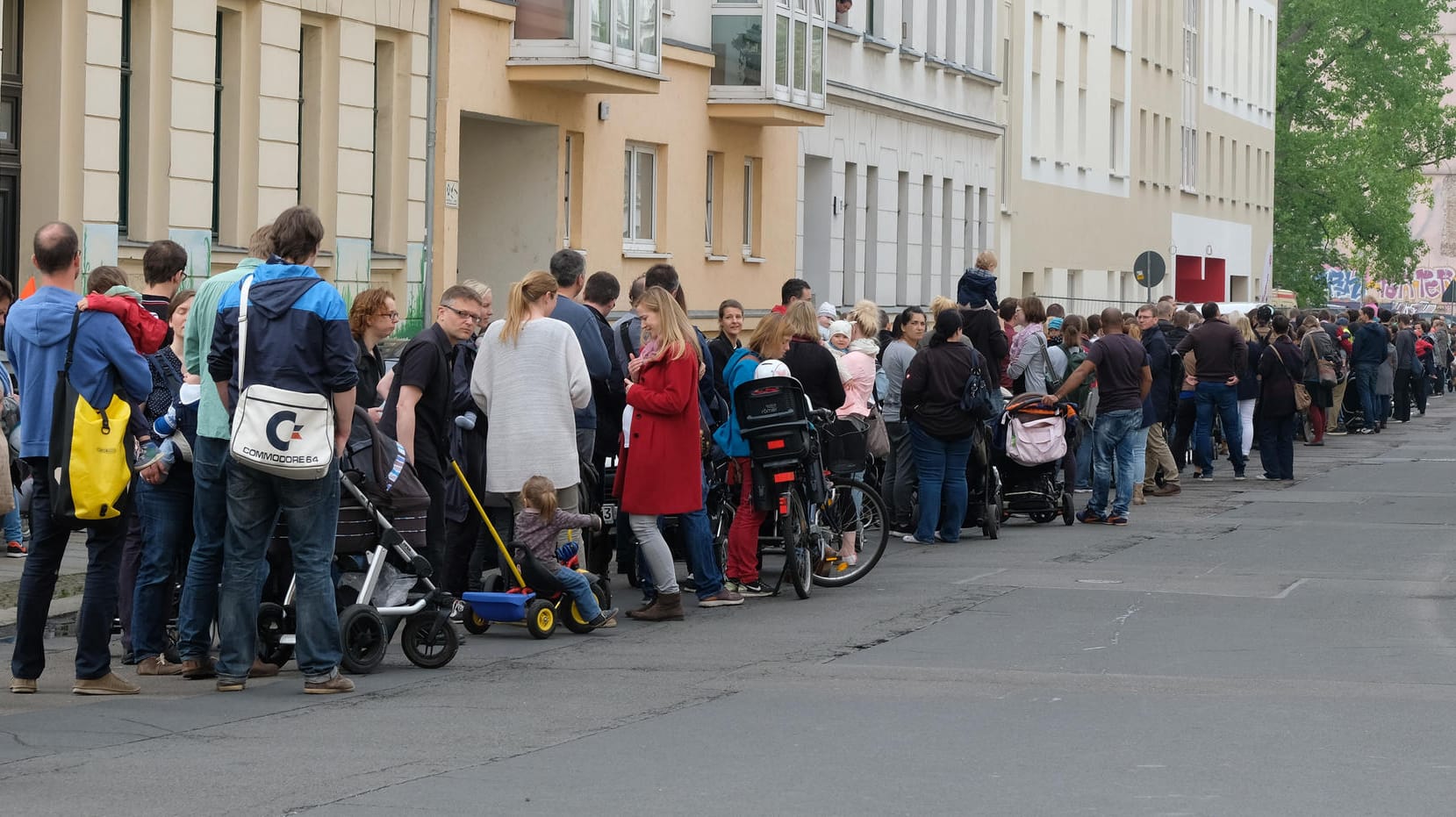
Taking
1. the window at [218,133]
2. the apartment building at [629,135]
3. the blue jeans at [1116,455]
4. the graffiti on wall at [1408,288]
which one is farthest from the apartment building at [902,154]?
the graffiti on wall at [1408,288]

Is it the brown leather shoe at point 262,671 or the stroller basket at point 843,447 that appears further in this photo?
the stroller basket at point 843,447

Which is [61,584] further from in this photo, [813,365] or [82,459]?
[813,365]

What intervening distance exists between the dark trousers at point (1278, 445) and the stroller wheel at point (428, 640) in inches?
661

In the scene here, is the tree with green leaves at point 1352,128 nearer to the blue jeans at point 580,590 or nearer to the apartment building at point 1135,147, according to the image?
the apartment building at point 1135,147

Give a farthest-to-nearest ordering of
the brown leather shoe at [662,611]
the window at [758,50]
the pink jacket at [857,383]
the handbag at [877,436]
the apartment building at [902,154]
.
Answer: the apartment building at [902,154] → the window at [758,50] → the handbag at [877,436] → the pink jacket at [857,383] → the brown leather shoe at [662,611]

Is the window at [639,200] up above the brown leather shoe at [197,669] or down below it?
above

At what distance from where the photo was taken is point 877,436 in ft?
53.2

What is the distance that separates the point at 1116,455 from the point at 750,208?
1421 centimetres

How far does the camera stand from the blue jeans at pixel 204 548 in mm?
9969

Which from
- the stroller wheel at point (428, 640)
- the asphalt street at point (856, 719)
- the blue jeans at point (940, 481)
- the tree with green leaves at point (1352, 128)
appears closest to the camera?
the asphalt street at point (856, 719)

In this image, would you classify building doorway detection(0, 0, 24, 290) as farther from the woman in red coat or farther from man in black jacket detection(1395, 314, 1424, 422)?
man in black jacket detection(1395, 314, 1424, 422)

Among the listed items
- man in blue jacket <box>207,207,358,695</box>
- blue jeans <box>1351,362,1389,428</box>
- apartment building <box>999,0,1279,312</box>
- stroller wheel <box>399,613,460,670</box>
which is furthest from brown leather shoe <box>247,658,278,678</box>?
apartment building <box>999,0,1279,312</box>

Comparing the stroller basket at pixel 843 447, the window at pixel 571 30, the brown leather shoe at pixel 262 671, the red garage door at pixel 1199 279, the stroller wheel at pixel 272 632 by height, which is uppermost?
the window at pixel 571 30

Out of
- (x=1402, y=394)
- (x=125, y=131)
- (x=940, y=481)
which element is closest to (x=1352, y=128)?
(x=1402, y=394)
